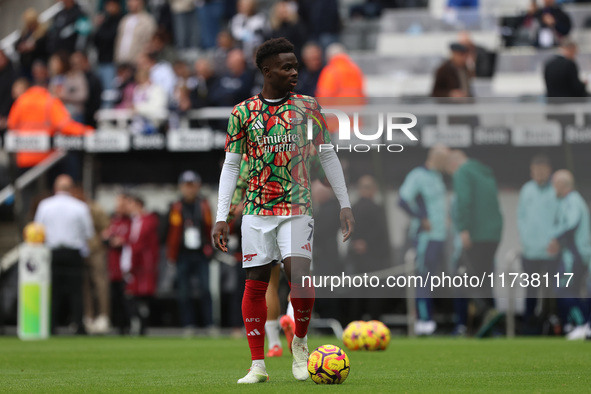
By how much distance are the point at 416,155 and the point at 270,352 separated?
4664 mm

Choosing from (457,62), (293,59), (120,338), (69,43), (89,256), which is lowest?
(120,338)

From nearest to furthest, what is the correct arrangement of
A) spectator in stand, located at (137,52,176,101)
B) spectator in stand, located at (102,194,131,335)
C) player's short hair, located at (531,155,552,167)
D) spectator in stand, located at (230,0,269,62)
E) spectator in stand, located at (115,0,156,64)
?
player's short hair, located at (531,155,552,167) → spectator in stand, located at (102,194,131,335) → spectator in stand, located at (137,52,176,101) → spectator in stand, located at (230,0,269,62) → spectator in stand, located at (115,0,156,64)

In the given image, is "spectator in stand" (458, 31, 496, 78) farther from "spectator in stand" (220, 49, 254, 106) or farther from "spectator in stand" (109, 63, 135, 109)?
"spectator in stand" (109, 63, 135, 109)

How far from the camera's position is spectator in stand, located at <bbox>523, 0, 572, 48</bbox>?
2042 cm

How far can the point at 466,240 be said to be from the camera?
561 inches

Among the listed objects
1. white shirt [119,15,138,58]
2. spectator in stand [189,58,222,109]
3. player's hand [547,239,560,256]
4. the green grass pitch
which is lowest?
the green grass pitch

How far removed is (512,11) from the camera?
22641mm

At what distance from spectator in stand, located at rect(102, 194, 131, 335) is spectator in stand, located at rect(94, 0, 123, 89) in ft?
15.4

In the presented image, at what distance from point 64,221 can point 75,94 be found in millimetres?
3434

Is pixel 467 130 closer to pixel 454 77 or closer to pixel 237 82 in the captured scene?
pixel 454 77

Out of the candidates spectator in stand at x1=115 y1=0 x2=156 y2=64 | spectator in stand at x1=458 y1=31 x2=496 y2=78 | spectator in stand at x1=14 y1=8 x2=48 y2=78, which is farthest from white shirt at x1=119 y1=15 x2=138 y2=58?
spectator in stand at x1=458 y1=31 x2=496 y2=78

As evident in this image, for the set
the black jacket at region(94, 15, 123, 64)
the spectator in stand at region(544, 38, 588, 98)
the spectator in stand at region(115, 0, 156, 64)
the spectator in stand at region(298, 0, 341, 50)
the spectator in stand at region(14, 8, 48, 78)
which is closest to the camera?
the spectator in stand at region(544, 38, 588, 98)

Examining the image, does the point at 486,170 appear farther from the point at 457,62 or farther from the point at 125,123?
the point at 125,123

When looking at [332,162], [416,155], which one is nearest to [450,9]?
[416,155]
